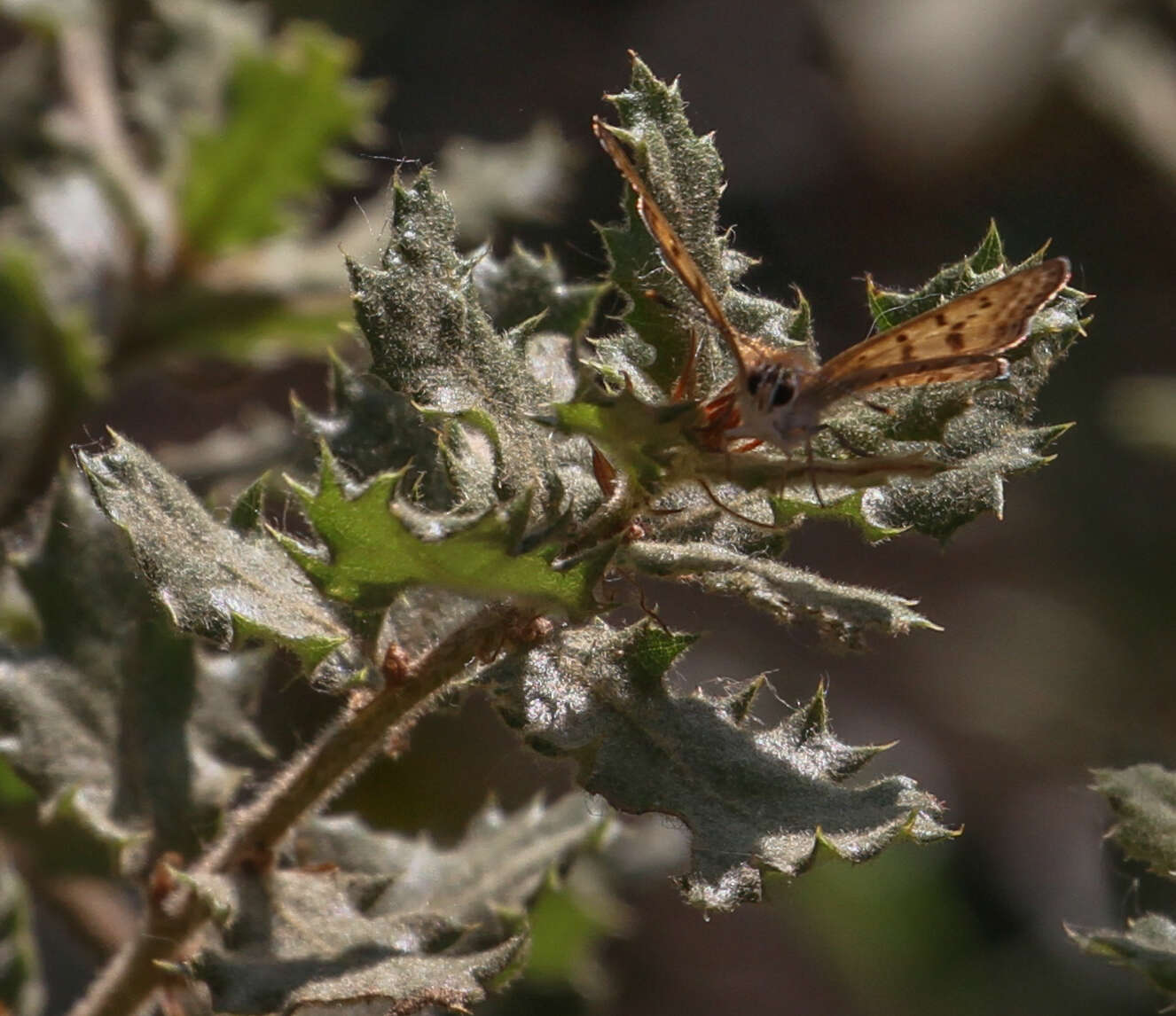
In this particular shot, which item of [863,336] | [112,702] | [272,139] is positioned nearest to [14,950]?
[112,702]

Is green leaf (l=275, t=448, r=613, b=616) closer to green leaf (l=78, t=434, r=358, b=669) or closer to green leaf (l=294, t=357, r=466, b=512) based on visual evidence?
green leaf (l=78, t=434, r=358, b=669)

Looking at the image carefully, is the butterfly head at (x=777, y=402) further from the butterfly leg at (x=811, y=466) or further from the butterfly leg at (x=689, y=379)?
the butterfly leg at (x=689, y=379)

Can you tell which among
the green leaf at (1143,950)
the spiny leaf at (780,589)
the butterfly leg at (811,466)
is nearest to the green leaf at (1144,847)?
the green leaf at (1143,950)

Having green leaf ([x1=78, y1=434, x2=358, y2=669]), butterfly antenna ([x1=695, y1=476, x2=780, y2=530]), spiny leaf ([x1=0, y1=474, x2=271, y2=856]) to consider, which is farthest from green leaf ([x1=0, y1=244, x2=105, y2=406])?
butterfly antenna ([x1=695, y1=476, x2=780, y2=530])

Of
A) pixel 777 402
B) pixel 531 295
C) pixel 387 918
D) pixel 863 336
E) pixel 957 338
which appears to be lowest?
pixel 387 918

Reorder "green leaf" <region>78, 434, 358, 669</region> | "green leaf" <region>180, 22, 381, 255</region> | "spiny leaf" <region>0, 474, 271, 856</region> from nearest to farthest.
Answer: "green leaf" <region>78, 434, 358, 669</region>
"spiny leaf" <region>0, 474, 271, 856</region>
"green leaf" <region>180, 22, 381, 255</region>

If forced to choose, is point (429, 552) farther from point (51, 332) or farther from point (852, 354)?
point (51, 332)
